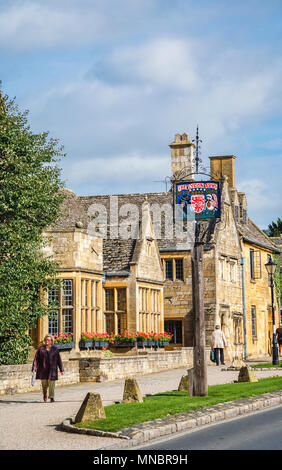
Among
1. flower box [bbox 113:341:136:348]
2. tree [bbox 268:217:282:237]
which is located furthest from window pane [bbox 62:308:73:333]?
tree [bbox 268:217:282:237]

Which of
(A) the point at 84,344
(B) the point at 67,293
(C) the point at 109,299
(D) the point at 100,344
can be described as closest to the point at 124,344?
(C) the point at 109,299

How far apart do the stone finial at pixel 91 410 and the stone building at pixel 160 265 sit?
47.0 ft

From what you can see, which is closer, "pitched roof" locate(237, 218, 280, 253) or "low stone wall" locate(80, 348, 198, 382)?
"low stone wall" locate(80, 348, 198, 382)

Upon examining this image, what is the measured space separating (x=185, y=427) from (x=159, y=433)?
110 centimetres

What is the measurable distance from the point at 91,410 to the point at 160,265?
22.8 m

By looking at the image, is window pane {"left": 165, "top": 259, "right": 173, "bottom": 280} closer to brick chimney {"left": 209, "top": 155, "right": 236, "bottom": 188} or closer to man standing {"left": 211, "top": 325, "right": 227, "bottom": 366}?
brick chimney {"left": 209, "top": 155, "right": 236, "bottom": 188}

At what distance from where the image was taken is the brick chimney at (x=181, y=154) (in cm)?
4595

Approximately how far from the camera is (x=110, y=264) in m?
34.2

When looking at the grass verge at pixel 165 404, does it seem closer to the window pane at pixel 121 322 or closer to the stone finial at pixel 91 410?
the stone finial at pixel 91 410

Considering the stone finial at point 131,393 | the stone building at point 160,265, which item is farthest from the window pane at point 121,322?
the stone finial at point 131,393

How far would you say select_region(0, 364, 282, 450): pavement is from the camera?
1238 cm

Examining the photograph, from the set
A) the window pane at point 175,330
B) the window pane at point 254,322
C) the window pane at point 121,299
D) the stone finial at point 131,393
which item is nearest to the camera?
the stone finial at point 131,393

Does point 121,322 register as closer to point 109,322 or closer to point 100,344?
point 109,322
